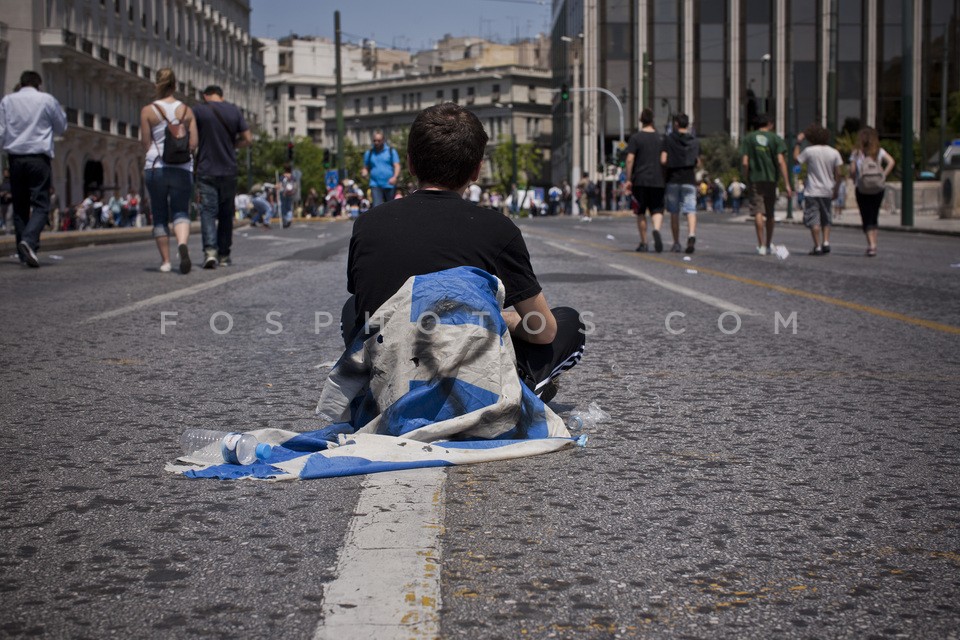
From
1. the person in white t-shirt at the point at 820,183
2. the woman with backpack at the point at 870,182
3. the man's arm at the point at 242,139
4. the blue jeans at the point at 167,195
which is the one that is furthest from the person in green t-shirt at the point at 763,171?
the blue jeans at the point at 167,195

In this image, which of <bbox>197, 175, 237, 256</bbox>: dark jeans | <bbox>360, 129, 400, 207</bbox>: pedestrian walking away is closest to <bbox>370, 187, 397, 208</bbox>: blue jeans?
<bbox>360, 129, 400, 207</bbox>: pedestrian walking away

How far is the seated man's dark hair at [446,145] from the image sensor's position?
405 centimetres

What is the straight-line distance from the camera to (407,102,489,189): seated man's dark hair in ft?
13.3

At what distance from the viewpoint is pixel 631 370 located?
5801 mm

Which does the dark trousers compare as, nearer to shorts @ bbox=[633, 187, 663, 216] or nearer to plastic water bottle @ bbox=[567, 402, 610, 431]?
plastic water bottle @ bbox=[567, 402, 610, 431]

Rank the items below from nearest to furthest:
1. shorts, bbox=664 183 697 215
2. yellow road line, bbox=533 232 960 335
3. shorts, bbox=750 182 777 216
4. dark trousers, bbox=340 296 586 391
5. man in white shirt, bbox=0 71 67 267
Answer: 1. dark trousers, bbox=340 296 586 391
2. yellow road line, bbox=533 232 960 335
3. man in white shirt, bbox=0 71 67 267
4. shorts, bbox=750 182 777 216
5. shorts, bbox=664 183 697 215

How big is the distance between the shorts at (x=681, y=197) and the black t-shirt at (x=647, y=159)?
0.21 m

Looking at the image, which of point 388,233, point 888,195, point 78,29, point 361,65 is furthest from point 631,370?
point 361,65

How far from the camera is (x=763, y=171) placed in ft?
53.6

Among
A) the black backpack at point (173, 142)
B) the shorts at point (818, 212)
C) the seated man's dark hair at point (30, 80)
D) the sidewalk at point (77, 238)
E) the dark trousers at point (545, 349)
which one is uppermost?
the seated man's dark hair at point (30, 80)

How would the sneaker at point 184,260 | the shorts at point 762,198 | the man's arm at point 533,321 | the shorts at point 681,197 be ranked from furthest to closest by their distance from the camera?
the shorts at point 681,197, the shorts at point 762,198, the sneaker at point 184,260, the man's arm at point 533,321

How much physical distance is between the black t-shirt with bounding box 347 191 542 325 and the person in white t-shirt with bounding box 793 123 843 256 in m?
12.8

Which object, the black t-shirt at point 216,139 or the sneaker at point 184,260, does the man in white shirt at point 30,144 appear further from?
the sneaker at point 184,260

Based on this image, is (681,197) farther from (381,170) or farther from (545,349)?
(545,349)
